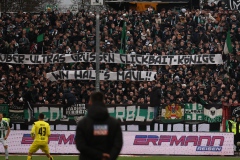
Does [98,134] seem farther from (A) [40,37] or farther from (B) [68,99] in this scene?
(A) [40,37]

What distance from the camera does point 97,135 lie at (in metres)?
9.87

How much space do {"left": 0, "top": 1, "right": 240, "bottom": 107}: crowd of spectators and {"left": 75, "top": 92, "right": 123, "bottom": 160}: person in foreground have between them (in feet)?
73.1

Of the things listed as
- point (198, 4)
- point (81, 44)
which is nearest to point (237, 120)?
point (81, 44)

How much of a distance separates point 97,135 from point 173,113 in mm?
22094

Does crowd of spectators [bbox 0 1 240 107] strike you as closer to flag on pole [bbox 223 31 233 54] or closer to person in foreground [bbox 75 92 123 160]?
flag on pole [bbox 223 31 233 54]

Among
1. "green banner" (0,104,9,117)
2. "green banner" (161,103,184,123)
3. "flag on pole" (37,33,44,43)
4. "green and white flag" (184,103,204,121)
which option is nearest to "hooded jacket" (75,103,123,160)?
"green banner" (161,103,184,123)

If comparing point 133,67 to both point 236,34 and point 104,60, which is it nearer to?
point 104,60

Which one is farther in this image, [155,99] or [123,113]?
[123,113]

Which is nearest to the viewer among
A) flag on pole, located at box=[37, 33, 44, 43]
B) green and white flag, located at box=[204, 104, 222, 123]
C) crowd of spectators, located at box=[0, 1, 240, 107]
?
green and white flag, located at box=[204, 104, 222, 123]

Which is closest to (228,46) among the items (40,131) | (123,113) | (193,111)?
(193,111)

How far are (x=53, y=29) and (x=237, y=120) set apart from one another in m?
12.9

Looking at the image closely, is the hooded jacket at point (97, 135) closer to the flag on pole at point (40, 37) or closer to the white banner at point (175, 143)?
the white banner at point (175, 143)

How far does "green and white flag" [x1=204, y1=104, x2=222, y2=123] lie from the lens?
31609 mm

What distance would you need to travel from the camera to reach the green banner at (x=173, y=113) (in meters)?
31.7
